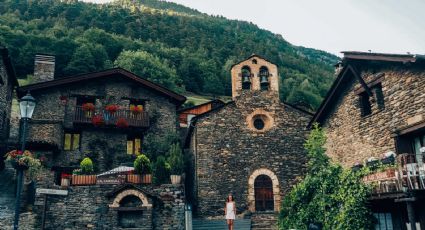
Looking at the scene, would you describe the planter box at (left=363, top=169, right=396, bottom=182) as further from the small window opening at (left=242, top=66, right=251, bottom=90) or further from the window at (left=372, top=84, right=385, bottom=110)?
the small window opening at (left=242, top=66, right=251, bottom=90)

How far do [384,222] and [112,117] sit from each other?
50.1 feet

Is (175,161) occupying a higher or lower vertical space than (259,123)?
lower

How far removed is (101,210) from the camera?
15.8 meters

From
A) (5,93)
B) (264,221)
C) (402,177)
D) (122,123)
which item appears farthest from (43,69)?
(402,177)

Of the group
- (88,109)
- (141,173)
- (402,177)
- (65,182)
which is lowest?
(402,177)

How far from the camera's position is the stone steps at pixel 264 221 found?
60.8 feet

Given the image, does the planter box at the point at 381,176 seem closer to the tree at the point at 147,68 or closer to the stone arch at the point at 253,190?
the stone arch at the point at 253,190

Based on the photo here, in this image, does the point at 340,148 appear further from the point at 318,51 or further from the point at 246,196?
the point at 318,51

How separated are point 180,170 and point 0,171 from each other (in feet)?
30.9

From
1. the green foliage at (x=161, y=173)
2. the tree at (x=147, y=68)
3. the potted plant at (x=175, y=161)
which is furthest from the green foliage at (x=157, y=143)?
the tree at (x=147, y=68)

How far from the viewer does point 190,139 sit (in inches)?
869

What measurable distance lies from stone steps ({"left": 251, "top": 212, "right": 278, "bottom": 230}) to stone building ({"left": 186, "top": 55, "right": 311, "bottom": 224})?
10.7 inches

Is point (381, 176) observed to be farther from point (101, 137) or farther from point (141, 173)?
point (101, 137)

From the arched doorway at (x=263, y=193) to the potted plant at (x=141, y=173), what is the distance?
5815 millimetres
